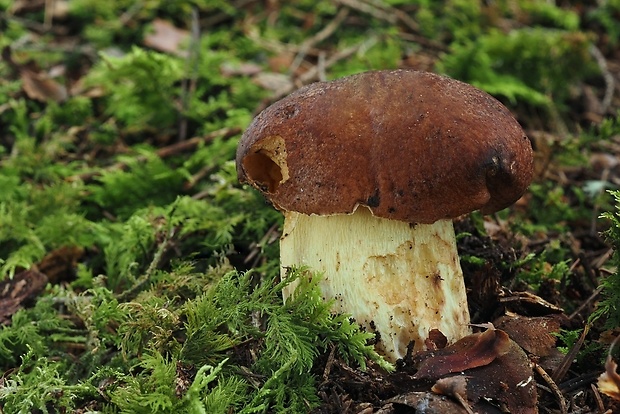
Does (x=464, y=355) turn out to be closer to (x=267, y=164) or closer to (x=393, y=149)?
(x=393, y=149)

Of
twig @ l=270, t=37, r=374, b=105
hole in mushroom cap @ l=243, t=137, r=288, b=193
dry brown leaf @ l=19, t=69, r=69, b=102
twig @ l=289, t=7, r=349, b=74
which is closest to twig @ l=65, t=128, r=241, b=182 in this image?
twig @ l=270, t=37, r=374, b=105

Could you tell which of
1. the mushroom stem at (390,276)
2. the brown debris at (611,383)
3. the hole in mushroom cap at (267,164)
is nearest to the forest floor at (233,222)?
the brown debris at (611,383)

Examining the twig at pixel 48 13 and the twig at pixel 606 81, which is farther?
the twig at pixel 48 13

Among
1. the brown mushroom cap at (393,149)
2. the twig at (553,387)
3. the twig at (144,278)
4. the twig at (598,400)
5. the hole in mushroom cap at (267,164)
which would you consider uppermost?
the brown mushroom cap at (393,149)

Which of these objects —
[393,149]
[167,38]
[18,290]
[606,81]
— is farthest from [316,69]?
[393,149]

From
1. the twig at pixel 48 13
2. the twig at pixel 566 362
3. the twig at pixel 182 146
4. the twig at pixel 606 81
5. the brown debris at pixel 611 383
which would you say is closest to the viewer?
the brown debris at pixel 611 383

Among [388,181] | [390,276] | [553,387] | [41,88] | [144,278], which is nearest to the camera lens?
[388,181]

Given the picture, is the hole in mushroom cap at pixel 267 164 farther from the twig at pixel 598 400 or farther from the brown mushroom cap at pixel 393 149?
the twig at pixel 598 400
